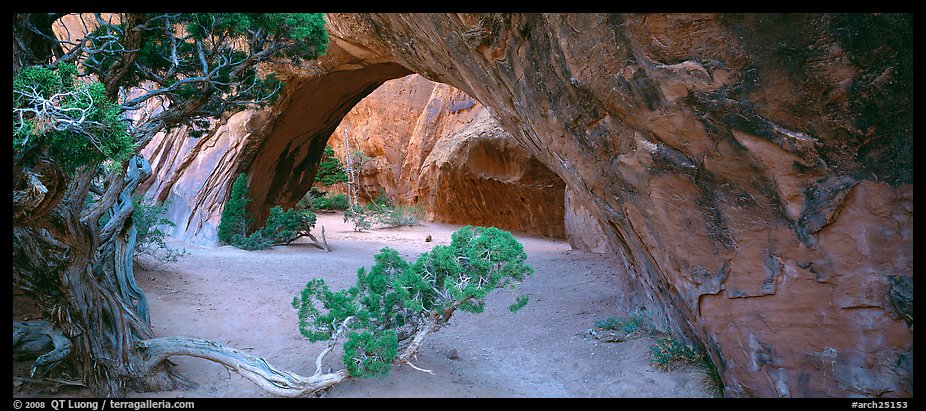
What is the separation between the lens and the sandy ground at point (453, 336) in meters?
4.61

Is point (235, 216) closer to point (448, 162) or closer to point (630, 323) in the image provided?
point (448, 162)

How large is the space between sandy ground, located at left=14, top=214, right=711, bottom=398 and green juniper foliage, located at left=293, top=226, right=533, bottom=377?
1.57 feet

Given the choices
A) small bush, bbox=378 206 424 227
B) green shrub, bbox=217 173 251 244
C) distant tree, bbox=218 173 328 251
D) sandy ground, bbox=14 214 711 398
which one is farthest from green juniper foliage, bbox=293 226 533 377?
small bush, bbox=378 206 424 227

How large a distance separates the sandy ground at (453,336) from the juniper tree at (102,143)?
57 cm

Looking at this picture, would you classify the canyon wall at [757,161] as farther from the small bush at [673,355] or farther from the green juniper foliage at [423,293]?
the green juniper foliage at [423,293]

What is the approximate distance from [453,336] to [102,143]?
13.4 ft

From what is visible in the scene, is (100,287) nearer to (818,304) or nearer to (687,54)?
(687,54)

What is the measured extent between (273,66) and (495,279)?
24.9 ft

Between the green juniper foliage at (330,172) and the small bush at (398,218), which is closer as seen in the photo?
the small bush at (398,218)

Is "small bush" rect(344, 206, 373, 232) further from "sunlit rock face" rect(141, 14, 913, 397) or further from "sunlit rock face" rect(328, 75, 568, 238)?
"sunlit rock face" rect(141, 14, 913, 397)

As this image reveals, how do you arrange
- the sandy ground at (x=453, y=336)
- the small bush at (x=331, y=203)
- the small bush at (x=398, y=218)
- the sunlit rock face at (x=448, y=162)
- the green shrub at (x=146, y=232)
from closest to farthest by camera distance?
the sandy ground at (x=453, y=336), the green shrub at (x=146, y=232), the sunlit rock face at (x=448, y=162), the small bush at (x=398, y=218), the small bush at (x=331, y=203)

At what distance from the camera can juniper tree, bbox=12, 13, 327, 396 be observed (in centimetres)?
298

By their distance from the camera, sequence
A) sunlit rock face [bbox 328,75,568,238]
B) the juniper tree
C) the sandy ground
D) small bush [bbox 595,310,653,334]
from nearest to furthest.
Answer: the juniper tree < the sandy ground < small bush [bbox 595,310,653,334] < sunlit rock face [bbox 328,75,568,238]

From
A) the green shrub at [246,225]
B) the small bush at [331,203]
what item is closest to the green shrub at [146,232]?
the green shrub at [246,225]
